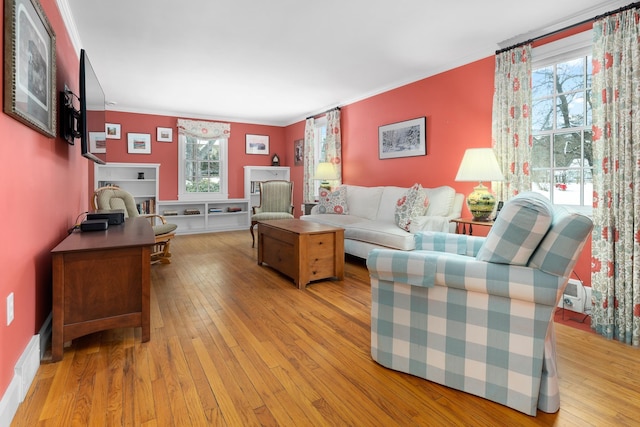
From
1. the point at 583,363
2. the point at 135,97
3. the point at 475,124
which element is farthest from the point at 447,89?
the point at 135,97

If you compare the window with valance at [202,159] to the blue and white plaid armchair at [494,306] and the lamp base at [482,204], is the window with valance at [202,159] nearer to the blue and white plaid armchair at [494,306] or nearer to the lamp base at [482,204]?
the lamp base at [482,204]

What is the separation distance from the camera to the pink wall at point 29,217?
149 centimetres

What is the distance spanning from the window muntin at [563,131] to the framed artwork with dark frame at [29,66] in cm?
376

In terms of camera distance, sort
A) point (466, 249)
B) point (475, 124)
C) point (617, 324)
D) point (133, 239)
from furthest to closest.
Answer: point (475, 124), point (617, 324), point (133, 239), point (466, 249)

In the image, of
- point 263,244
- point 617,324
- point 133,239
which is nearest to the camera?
point 133,239

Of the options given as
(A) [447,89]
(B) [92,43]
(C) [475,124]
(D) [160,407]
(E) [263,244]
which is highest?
(B) [92,43]

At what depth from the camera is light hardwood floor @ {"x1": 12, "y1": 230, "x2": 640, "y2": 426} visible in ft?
4.81

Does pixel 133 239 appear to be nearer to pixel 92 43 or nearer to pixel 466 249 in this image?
pixel 466 249

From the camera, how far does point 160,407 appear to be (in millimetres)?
1524

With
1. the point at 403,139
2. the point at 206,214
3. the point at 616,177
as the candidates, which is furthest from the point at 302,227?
the point at 206,214

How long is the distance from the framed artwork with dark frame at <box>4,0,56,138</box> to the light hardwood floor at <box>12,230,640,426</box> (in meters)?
1.31

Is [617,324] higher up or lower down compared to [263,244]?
lower down

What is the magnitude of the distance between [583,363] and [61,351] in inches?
115

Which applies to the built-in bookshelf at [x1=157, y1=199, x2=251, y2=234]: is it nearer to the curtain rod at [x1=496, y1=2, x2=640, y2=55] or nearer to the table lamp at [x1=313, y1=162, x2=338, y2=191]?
the table lamp at [x1=313, y1=162, x2=338, y2=191]
